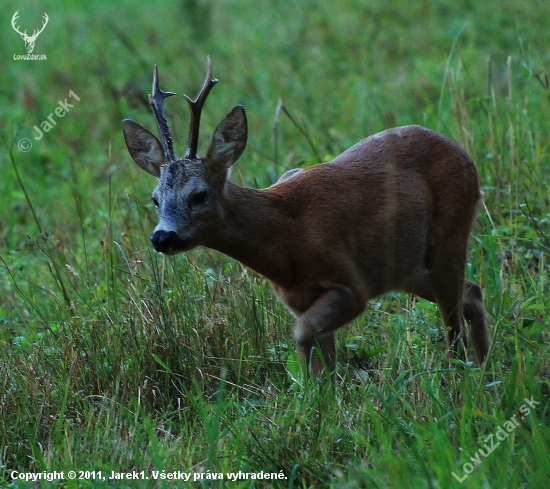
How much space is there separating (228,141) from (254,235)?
461 mm

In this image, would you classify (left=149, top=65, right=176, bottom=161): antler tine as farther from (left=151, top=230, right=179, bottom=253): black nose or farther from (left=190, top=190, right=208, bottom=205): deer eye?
(left=151, top=230, right=179, bottom=253): black nose

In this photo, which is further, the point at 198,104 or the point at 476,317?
the point at 476,317

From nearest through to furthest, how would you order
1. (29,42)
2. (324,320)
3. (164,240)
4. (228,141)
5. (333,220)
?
(164,240) → (324,320) → (228,141) → (333,220) → (29,42)

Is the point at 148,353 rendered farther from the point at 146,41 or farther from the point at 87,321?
the point at 146,41

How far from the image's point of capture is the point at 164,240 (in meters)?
4.63

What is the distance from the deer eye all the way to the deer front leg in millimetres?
698

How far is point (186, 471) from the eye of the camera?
13.2ft

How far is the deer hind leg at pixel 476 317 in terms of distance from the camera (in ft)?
18.4

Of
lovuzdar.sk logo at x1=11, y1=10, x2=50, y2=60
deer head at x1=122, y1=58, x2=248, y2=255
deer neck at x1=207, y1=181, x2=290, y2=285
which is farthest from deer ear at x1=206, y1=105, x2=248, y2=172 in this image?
lovuzdar.sk logo at x1=11, y1=10, x2=50, y2=60

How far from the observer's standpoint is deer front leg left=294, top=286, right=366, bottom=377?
4812 millimetres

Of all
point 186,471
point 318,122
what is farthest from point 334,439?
point 318,122

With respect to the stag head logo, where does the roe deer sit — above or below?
below

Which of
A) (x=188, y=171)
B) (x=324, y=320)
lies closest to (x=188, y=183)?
(x=188, y=171)

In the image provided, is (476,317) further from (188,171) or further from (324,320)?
(188,171)
